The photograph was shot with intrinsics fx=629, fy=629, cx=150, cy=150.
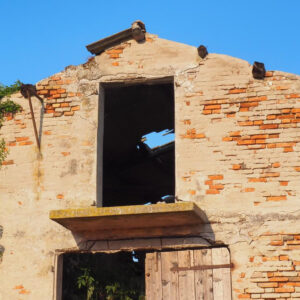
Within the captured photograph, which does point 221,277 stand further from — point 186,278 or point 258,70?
point 258,70

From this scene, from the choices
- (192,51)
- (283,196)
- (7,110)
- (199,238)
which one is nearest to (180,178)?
(199,238)

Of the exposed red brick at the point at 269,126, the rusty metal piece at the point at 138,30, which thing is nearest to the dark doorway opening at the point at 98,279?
the exposed red brick at the point at 269,126

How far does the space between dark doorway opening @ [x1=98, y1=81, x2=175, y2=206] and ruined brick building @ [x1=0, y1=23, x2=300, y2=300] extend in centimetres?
78

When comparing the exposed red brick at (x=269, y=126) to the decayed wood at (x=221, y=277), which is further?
the exposed red brick at (x=269, y=126)

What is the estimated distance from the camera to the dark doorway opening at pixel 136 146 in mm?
11078

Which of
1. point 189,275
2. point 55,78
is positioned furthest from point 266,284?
point 55,78

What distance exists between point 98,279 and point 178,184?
1.89m

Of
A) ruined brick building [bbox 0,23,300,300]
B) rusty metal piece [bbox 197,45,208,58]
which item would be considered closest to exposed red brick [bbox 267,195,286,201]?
ruined brick building [bbox 0,23,300,300]

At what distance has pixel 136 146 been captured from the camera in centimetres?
1263

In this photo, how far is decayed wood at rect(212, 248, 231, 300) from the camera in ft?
26.4

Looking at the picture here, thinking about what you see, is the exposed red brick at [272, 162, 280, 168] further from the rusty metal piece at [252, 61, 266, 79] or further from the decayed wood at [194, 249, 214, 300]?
the decayed wood at [194, 249, 214, 300]

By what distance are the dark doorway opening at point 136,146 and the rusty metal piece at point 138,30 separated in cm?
88

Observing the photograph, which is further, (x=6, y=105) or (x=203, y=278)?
(x=6, y=105)

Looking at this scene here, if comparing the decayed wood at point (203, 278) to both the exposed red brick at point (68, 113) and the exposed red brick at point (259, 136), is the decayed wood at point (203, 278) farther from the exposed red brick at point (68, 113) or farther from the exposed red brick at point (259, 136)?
the exposed red brick at point (68, 113)
